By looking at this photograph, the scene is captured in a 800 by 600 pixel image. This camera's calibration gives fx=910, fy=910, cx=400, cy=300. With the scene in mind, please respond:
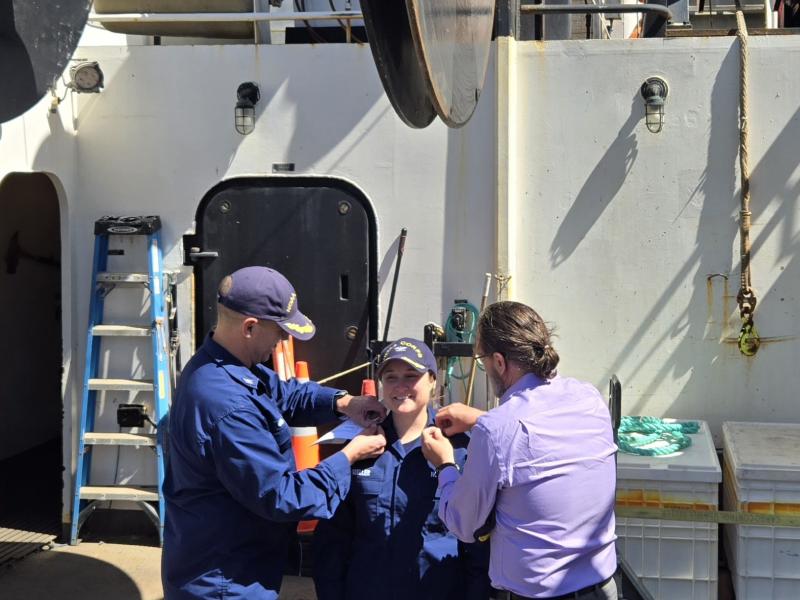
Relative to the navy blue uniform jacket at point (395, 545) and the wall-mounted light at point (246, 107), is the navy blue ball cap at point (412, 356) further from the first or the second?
the wall-mounted light at point (246, 107)

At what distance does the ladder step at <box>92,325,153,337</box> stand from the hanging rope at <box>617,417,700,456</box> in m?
2.96

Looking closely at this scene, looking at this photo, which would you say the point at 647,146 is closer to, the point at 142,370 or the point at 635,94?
the point at 635,94

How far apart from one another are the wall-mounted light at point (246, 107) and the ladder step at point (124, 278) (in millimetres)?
1108

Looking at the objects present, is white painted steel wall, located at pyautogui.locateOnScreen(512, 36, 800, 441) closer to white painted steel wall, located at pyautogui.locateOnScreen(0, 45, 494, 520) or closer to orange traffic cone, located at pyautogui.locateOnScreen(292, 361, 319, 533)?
white painted steel wall, located at pyautogui.locateOnScreen(0, 45, 494, 520)

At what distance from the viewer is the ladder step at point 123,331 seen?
573 cm

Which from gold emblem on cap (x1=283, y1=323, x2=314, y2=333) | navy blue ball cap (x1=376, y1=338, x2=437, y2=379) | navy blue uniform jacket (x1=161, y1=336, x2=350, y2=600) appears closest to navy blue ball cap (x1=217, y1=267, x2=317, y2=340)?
gold emblem on cap (x1=283, y1=323, x2=314, y2=333)

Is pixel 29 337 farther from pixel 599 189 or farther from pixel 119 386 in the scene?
pixel 599 189

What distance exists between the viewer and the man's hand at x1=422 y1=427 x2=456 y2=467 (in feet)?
9.45

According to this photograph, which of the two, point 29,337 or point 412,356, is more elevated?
point 412,356

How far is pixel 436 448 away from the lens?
2889mm

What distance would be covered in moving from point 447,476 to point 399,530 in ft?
0.96

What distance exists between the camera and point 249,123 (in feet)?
18.5

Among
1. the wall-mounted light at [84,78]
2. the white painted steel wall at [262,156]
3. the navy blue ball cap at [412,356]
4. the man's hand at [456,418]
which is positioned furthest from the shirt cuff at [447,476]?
the wall-mounted light at [84,78]

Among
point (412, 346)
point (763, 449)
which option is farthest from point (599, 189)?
point (412, 346)
